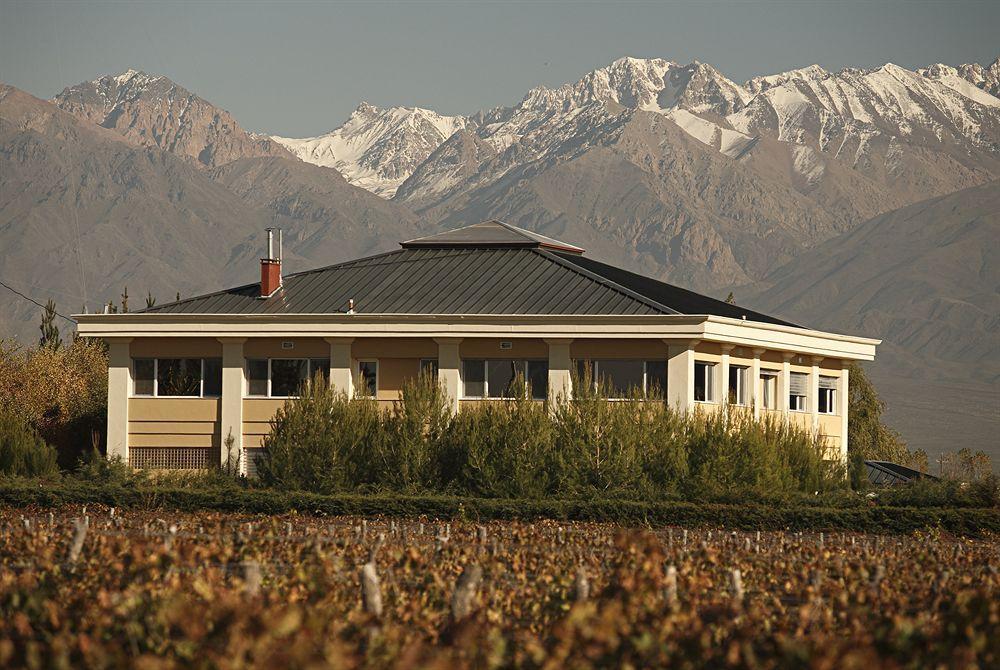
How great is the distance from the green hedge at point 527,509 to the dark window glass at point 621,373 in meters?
9.81

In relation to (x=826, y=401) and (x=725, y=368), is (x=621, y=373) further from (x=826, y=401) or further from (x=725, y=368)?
(x=826, y=401)

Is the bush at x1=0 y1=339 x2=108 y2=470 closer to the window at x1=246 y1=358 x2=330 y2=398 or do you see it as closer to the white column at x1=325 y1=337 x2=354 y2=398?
the window at x1=246 y1=358 x2=330 y2=398

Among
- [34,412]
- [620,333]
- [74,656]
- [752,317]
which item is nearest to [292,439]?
[620,333]

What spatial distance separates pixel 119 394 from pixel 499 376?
13.0m

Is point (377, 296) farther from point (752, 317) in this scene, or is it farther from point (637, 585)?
point (637, 585)

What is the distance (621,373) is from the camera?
51.1m

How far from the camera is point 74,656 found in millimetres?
16281

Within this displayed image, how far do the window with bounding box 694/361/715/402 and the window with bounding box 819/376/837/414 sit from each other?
9.01 m

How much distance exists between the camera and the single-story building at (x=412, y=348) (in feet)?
167

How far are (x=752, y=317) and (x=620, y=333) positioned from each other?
10275mm

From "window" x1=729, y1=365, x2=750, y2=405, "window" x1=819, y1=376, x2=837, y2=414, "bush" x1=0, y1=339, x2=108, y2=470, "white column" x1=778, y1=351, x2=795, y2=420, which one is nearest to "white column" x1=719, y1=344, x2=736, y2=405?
"window" x1=729, y1=365, x2=750, y2=405

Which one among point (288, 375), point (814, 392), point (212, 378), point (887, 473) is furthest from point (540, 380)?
point (887, 473)

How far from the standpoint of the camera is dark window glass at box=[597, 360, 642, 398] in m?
51.0

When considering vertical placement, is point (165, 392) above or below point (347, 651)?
above
